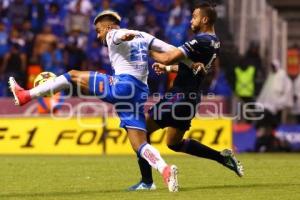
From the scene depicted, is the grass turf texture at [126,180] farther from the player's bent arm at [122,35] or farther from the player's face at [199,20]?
the player's face at [199,20]

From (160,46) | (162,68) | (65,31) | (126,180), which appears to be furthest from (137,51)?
(65,31)

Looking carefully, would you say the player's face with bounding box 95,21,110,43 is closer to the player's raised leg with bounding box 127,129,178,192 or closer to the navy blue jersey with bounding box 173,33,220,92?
the navy blue jersey with bounding box 173,33,220,92

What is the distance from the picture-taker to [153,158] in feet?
33.3

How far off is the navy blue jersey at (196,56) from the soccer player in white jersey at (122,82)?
1.59 feet

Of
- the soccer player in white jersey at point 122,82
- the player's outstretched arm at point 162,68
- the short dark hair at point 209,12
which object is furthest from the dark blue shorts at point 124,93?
the short dark hair at point 209,12

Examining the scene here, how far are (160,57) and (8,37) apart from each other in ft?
46.2

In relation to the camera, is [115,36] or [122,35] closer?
[122,35]

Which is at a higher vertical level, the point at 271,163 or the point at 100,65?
the point at 100,65

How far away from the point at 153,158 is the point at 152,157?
0.9 inches

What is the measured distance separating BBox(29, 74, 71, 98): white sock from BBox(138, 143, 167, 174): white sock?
3.65ft

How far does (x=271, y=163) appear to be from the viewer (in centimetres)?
1517

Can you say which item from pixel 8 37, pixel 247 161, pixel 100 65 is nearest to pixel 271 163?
pixel 247 161

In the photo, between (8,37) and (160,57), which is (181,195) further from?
(8,37)

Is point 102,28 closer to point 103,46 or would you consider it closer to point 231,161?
point 231,161
